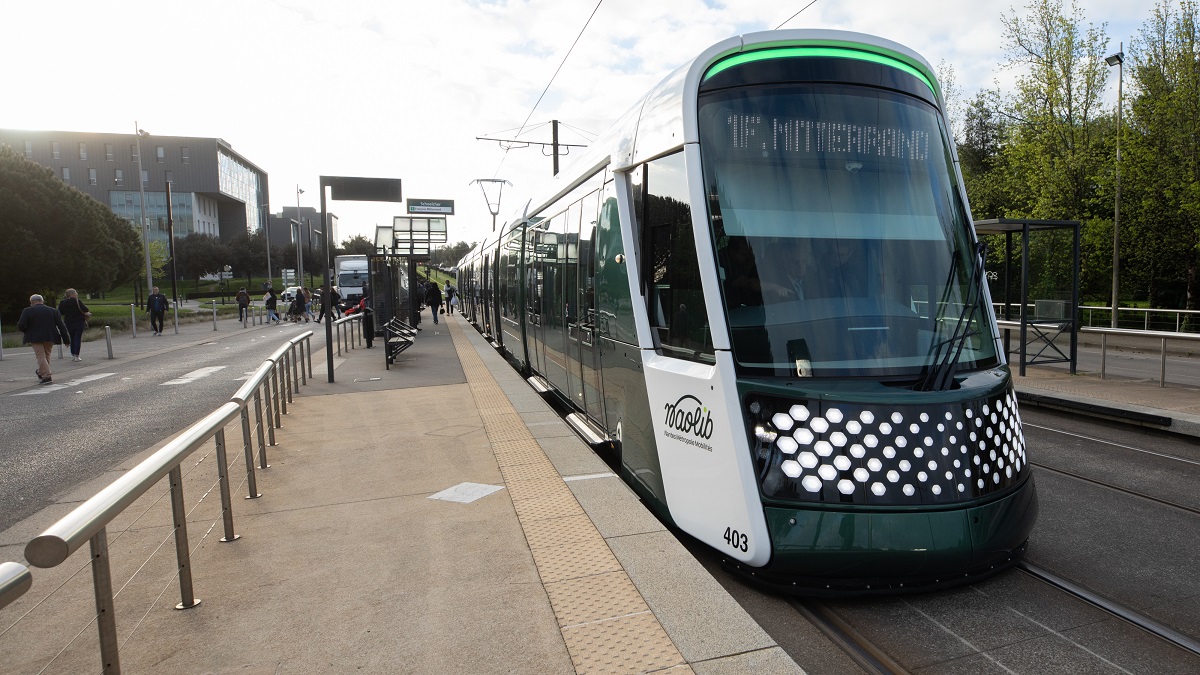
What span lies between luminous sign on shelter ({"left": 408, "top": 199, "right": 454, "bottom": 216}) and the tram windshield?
58154 millimetres

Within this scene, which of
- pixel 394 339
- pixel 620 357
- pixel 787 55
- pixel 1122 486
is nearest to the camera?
pixel 787 55

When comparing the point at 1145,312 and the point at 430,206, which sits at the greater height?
the point at 430,206

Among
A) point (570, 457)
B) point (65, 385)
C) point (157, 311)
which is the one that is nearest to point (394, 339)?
point (65, 385)

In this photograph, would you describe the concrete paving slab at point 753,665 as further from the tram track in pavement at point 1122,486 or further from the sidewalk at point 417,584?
the tram track in pavement at point 1122,486

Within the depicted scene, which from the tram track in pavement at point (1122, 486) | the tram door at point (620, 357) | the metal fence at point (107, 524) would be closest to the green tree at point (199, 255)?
the tram door at point (620, 357)

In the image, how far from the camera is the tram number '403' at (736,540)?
4094mm

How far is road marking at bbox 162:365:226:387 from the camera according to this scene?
1534 centimetres

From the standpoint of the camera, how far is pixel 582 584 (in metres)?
3.98

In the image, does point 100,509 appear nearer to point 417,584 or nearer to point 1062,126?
point 417,584

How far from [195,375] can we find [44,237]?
29848 mm

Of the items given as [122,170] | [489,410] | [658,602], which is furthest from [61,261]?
[122,170]

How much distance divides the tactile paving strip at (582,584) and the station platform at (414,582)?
0.04ft

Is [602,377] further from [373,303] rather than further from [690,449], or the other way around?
[373,303]

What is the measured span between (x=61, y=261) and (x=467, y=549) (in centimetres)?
4312
